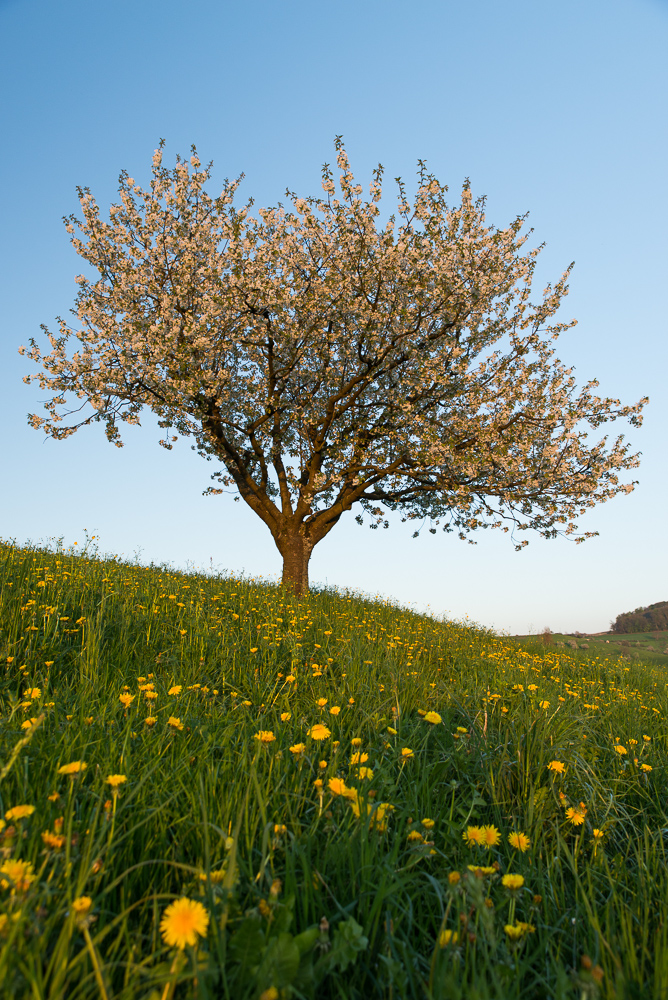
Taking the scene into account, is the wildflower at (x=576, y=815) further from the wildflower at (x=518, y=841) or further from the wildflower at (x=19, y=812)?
the wildflower at (x=19, y=812)

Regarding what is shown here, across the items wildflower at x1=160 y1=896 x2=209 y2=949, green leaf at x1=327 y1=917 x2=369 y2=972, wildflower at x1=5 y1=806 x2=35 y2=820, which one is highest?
wildflower at x1=5 y1=806 x2=35 y2=820

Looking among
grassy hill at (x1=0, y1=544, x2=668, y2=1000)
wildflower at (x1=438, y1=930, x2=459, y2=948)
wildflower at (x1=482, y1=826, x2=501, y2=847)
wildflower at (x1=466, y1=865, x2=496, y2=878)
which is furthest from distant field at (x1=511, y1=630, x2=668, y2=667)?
wildflower at (x1=438, y1=930, x2=459, y2=948)

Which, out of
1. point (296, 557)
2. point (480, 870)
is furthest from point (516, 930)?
point (296, 557)

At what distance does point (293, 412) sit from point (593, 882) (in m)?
11.4

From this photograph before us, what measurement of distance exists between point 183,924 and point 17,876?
0.49 m

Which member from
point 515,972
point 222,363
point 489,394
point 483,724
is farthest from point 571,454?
point 515,972

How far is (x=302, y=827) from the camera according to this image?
2.28m

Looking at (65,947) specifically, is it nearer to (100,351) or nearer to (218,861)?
(218,861)

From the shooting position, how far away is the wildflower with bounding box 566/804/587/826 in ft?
8.21

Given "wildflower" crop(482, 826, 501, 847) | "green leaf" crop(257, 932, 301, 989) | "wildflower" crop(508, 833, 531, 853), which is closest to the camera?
"green leaf" crop(257, 932, 301, 989)

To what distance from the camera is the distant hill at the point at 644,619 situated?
25.4 metres

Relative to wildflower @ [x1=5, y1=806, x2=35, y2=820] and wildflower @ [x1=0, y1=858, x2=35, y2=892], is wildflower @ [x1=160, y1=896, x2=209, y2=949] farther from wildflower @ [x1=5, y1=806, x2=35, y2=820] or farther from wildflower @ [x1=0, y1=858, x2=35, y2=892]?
wildflower @ [x1=5, y1=806, x2=35, y2=820]

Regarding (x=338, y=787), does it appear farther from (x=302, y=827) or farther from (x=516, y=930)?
(x=516, y=930)

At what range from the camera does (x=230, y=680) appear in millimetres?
4535
